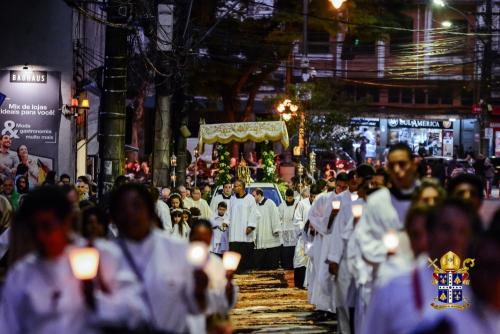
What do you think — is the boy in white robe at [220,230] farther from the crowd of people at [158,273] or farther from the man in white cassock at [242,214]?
the crowd of people at [158,273]

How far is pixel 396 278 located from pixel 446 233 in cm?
34

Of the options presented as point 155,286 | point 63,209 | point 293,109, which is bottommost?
point 155,286

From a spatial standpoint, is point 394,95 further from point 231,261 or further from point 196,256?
point 196,256

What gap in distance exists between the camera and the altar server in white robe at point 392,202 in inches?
335

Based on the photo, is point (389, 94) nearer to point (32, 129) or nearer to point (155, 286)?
point (32, 129)

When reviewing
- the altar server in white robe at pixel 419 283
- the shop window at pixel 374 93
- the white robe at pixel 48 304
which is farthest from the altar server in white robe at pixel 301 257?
the shop window at pixel 374 93

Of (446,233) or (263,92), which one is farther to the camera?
(263,92)

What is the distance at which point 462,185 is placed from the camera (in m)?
8.23

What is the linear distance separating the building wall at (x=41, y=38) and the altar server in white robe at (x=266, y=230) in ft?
20.8

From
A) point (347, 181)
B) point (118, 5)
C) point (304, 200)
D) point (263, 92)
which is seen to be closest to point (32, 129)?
point (304, 200)

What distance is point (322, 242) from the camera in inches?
587

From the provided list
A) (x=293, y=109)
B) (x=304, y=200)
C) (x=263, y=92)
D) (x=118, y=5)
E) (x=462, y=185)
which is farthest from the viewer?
(x=263, y=92)

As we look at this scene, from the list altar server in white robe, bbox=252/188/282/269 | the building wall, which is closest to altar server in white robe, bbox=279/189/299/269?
altar server in white robe, bbox=252/188/282/269

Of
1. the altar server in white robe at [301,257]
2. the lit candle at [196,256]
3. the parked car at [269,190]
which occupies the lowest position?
the altar server in white robe at [301,257]
